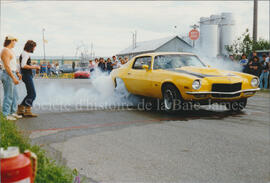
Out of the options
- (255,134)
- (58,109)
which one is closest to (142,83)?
(58,109)

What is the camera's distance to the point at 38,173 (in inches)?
97.0

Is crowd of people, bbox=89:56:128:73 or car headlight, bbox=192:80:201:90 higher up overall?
crowd of people, bbox=89:56:128:73

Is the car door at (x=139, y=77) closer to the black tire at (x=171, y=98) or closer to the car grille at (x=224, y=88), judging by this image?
the black tire at (x=171, y=98)

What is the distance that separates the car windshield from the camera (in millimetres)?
7633

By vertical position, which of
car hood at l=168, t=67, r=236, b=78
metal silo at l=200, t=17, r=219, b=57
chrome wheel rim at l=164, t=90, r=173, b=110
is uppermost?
metal silo at l=200, t=17, r=219, b=57

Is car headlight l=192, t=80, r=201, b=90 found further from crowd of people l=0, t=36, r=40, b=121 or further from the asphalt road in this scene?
crowd of people l=0, t=36, r=40, b=121

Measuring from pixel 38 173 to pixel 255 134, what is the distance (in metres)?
3.85

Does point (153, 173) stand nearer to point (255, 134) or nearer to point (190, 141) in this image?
point (190, 141)

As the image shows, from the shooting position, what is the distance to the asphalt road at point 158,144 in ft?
10.7

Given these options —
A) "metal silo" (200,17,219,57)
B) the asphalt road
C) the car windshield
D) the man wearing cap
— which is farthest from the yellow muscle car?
"metal silo" (200,17,219,57)

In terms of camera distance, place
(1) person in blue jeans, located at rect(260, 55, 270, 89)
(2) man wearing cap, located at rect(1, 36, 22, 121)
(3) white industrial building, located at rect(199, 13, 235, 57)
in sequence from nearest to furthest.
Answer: (2) man wearing cap, located at rect(1, 36, 22, 121)
(1) person in blue jeans, located at rect(260, 55, 270, 89)
(3) white industrial building, located at rect(199, 13, 235, 57)

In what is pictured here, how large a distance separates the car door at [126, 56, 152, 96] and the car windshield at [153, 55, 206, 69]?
0.25 meters

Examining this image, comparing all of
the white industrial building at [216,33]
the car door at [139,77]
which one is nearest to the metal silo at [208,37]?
the white industrial building at [216,33]

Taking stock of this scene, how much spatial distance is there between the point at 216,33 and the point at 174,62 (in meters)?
32.7
